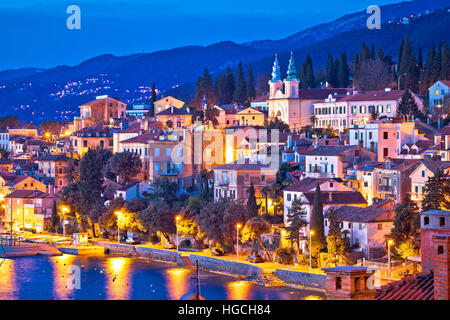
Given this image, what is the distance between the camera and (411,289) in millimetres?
12312

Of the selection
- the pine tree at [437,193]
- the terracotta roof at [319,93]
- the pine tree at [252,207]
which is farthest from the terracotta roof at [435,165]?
the terracotta roof at [319,93]

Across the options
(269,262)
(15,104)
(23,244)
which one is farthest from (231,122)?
(15,104)

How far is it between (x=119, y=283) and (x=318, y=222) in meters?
8.53

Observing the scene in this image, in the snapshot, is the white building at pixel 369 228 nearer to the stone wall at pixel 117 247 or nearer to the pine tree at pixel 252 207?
the pine tree at pixel 252 207

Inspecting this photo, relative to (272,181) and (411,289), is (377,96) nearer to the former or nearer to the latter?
(272,181)

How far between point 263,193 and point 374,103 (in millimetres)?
15278

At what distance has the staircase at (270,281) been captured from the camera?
1240 inches

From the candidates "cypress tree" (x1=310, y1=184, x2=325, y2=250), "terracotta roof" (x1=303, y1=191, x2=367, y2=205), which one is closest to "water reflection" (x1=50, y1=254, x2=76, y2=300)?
"cypress tree" (x1=310, y1=184, x2=325, y2=250)

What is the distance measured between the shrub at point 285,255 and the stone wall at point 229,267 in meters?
1.10

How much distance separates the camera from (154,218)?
135 ft

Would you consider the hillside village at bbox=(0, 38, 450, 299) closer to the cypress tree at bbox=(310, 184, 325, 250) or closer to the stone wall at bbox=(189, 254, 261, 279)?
the cypress tree at bbox=(310, 184, 325, 250)

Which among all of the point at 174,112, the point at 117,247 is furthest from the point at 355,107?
the point at 117,247

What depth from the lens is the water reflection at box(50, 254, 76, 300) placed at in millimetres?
32594

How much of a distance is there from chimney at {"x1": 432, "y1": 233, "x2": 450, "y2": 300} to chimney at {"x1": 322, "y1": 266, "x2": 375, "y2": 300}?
0.88 m
